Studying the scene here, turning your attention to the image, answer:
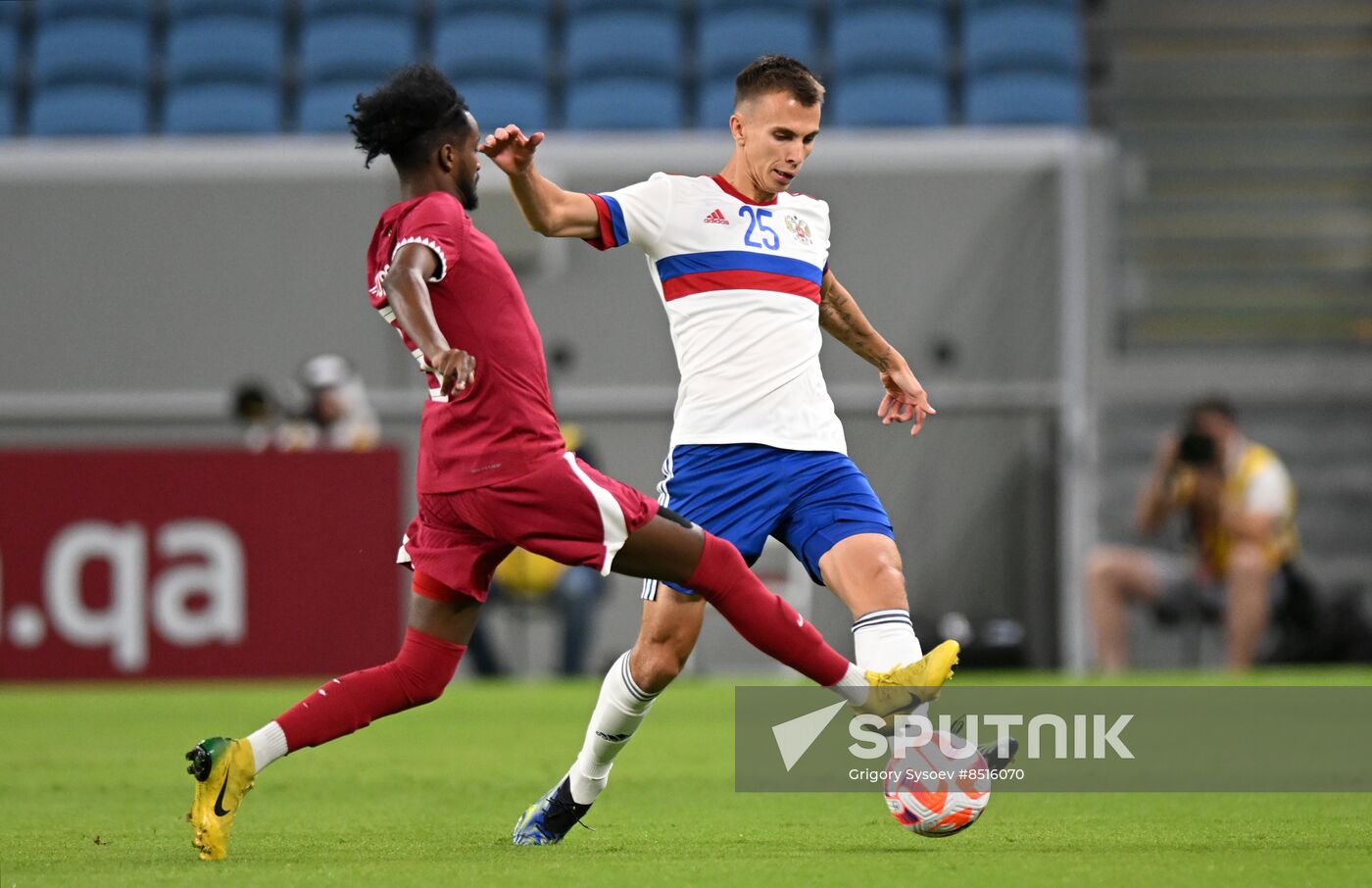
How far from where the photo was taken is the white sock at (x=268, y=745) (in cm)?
461

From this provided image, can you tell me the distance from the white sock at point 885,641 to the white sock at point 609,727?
562 millimetres

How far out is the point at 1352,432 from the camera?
578 inches

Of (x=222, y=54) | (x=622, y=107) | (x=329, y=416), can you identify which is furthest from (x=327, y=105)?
(x=329, y=416)

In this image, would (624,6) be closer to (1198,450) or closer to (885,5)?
(885,5)

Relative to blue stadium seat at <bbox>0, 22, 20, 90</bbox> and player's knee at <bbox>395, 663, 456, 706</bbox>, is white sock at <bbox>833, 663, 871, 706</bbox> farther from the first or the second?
blue stadium seat at <bbox>0, 22, 20, 90</bbox>

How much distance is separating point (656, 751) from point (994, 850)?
3.24 meters

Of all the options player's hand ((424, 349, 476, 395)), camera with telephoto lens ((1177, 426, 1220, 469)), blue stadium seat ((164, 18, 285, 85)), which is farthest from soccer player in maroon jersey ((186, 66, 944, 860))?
blue stadium seat ((164, 18, 285, 85))

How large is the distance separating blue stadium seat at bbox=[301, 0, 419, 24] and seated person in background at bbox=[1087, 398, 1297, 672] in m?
7.32

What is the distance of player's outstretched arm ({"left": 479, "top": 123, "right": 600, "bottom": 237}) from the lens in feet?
15.0

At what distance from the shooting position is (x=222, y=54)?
15648 millimetres

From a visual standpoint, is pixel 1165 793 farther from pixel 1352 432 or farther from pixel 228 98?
pixel 228 98

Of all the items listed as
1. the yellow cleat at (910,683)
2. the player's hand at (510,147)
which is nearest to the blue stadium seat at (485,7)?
the player's hand at (510,147)

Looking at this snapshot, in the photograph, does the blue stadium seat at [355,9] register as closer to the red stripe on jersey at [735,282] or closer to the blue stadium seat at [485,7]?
the blue stadium seat at [485,7]

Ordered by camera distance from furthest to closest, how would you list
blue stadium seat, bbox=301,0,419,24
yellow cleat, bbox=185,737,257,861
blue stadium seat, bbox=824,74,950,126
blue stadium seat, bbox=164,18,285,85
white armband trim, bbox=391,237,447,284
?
1. blue stadium seat, bbox=301,0,419,24
2. blue stadium seat, bbox=164,18,285,85
3. blue stadium seat, bbox=824,74,950,126
4. yellow cleat, bbox=185,737,257,861
5. white armband trim, bbox=391,237,447,284
